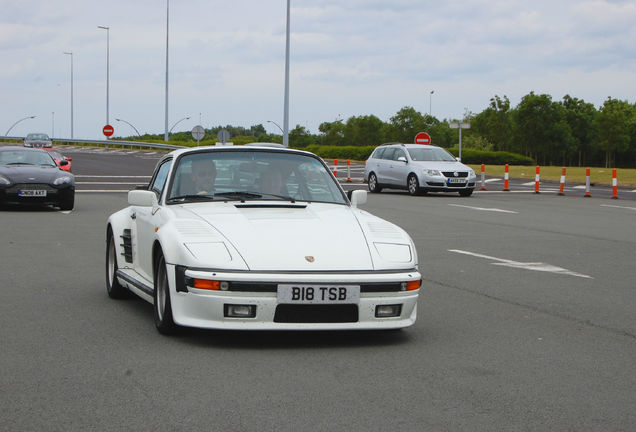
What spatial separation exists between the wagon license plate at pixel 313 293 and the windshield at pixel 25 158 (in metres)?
16.4

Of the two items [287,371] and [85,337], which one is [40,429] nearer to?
[287,371]

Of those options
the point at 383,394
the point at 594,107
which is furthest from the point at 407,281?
the point at 594,107

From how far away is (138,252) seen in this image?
761cm

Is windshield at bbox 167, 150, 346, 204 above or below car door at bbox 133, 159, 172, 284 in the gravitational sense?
above

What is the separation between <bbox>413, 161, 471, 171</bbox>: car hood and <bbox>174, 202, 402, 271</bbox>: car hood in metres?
22.2

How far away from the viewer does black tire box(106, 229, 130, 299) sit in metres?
8.30

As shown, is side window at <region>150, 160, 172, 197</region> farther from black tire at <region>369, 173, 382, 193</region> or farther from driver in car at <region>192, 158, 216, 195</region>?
black tire at <region>369, 173, 382, 193</region>

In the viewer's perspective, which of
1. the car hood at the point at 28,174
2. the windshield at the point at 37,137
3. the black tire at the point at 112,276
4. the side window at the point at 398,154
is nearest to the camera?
the black tire at the point at 112,276

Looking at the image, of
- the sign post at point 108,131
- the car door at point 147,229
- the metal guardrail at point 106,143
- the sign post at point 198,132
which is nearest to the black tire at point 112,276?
the car door at point 147,229

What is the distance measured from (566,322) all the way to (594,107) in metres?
145

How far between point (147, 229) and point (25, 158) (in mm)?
15062

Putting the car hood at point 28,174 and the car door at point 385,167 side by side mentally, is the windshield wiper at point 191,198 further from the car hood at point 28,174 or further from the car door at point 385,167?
the car door at point 385,167

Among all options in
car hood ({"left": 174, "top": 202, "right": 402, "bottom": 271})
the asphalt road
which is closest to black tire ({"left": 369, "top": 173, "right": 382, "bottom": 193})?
the asphalt road

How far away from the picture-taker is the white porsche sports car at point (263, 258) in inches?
237
